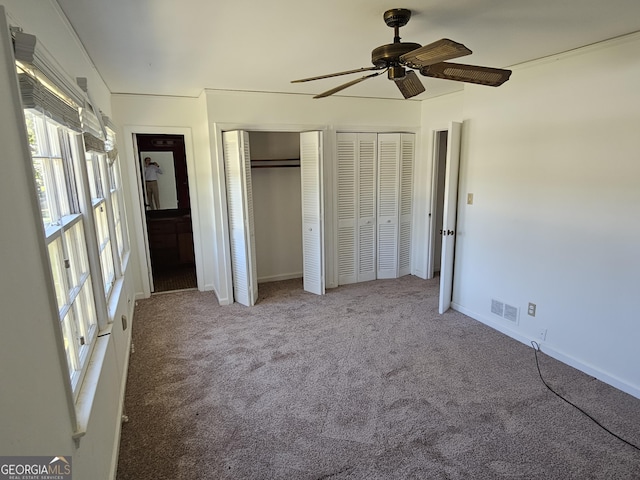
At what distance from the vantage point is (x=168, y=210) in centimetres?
570

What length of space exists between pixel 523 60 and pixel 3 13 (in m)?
3.44

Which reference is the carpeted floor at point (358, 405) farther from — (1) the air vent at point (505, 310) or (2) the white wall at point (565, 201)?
(2) the white wall at point (565, 201)

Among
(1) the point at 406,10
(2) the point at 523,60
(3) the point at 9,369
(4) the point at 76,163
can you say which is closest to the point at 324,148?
(2) the point at 523,60

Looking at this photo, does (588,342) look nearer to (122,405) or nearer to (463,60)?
(463,60)

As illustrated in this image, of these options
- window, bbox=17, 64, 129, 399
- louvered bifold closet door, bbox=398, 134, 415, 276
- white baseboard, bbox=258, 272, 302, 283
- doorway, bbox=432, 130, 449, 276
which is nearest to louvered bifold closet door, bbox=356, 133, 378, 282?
louvered bifold closet door, bbox=398, 134, 415, 276

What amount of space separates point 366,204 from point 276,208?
1.27 metres

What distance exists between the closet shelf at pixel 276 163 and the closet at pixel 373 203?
28.6 inches

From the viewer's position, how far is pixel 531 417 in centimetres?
237

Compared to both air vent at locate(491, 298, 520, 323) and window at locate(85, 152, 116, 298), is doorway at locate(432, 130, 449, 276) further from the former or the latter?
window at locate(85, 152, 116, 298)

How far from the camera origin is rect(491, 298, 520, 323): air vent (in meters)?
3.45

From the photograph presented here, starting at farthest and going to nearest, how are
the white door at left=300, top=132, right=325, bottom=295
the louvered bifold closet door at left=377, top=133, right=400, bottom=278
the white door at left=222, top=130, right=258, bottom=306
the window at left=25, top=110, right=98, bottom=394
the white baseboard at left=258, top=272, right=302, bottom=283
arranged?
the white baseboard at left=258, top=272, right=302, bottom=283
the louvered bifold closet door at left=377, top=133, right=400, bottom=278
the white door at left=300, top=132, right=325, bottom=295
the white door at left=222, top=130, right=258, bottom=306
the window at left=25, top=110, right=98, bottom=394

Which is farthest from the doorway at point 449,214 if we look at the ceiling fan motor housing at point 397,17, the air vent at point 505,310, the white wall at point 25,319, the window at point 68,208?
the white wall at point 25,319

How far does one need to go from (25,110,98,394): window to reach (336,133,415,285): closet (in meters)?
3.23

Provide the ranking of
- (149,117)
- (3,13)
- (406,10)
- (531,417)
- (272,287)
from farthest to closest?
(272,287)
(149,117)
(531,417)
(406,10)
(3,13)
